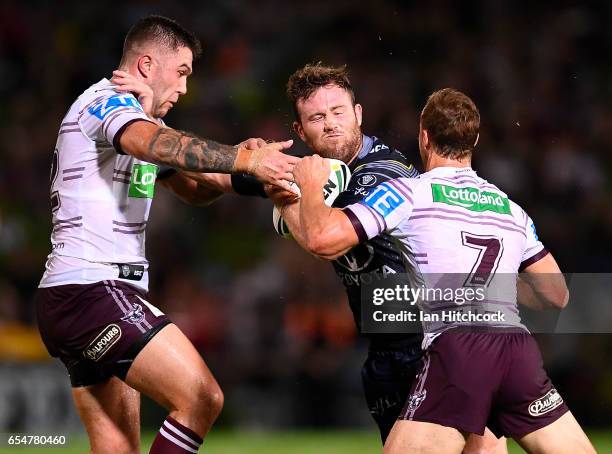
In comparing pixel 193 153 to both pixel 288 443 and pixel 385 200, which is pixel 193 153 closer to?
pixel 385 200

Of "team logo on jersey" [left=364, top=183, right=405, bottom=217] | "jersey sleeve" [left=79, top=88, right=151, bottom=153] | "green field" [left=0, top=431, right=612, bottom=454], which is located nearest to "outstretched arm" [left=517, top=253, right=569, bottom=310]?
"team logo on jersey" [left=364, top=183, right=405, bottom=217]

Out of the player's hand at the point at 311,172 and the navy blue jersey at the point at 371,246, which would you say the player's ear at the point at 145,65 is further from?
the navy blue jersey at the point at 371,246

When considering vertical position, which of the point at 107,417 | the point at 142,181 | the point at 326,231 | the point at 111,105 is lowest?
the point at 107,417

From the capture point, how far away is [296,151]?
35.1 ft

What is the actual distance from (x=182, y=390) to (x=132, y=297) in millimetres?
563

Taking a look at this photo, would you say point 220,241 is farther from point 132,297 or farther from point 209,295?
point 132,297

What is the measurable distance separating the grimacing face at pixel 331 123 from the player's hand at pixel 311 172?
77cm

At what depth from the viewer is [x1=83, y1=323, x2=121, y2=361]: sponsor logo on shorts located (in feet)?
16.7

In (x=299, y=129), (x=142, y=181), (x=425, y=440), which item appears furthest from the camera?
(x=299, y=129)

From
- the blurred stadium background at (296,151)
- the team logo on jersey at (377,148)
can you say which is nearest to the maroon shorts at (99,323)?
the team logo on jersey at (377,148)

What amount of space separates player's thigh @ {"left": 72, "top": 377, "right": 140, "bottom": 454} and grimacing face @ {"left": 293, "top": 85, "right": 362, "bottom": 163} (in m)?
1.71

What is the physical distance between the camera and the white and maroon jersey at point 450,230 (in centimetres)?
478

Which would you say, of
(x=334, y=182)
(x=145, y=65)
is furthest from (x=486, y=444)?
(x=145, y=65)

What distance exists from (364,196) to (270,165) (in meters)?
0.56
